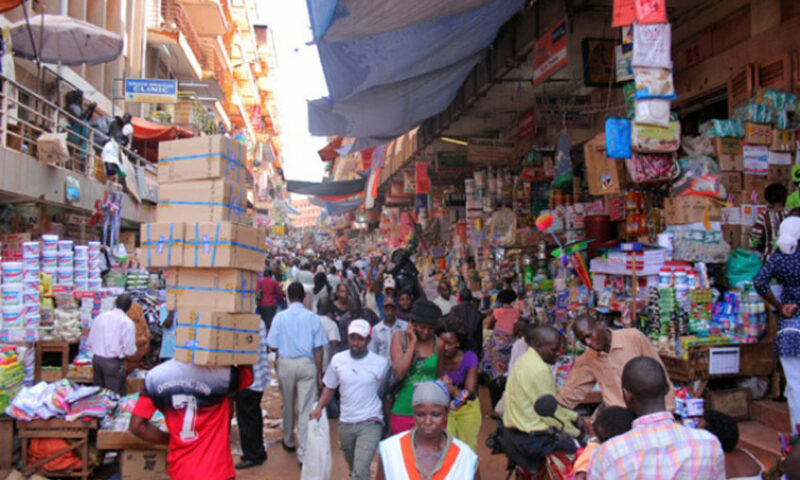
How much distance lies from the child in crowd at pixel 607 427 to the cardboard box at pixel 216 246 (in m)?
2.38

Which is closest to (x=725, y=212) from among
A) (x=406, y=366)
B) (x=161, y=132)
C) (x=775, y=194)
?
(x=775, y=194)

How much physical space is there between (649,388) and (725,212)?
13.5 feet

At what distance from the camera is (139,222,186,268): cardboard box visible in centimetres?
407

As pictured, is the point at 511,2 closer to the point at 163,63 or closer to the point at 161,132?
the point at 161,132

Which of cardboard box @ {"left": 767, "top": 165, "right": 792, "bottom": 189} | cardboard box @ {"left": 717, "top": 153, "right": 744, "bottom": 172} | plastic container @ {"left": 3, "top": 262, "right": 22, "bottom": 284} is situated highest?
cardboard box @ {"left": 717, "top": 153, "right": 744, "bottom": 172}

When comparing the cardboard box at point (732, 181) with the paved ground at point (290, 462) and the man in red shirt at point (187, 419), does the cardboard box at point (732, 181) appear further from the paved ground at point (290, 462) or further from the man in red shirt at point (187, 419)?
the man in red shirt at point (187, 419)

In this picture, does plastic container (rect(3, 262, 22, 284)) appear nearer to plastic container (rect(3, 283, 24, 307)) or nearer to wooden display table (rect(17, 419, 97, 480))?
plastic container (rect(3, 283, 24, 307))

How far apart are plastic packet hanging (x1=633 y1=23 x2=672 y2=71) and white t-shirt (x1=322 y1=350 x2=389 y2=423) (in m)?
3.17

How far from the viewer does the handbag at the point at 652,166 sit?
5773 mm

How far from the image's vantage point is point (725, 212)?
5812 millimetres

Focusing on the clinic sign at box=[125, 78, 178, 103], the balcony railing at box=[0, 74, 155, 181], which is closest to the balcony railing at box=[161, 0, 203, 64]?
the clinic sign at box=[125, 78, 178, 103]

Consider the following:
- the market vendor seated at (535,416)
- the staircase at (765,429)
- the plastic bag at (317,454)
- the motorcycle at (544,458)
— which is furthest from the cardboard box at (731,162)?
the plastic bag at (317,454)

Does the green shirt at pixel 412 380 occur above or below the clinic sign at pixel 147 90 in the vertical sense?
below

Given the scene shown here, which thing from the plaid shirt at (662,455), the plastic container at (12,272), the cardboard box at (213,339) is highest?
the plastic container at (12,272)
